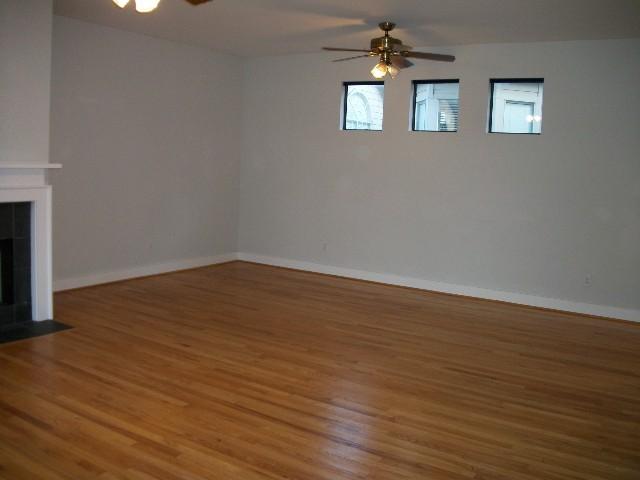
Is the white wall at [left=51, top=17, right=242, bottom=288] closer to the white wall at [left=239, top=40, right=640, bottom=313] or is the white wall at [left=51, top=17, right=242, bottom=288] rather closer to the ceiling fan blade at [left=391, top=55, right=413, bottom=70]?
the white wall at [left=239, top=40, right=640, bottom=313]

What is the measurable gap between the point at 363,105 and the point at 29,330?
445 cm

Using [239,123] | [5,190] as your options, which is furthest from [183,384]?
[239,123]

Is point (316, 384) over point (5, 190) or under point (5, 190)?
under

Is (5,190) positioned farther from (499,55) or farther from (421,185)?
(499,55)

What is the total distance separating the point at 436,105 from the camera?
22.9ft

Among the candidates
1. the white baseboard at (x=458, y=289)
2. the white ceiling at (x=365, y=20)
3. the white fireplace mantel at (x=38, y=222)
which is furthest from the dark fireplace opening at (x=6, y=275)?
the white baseboard at (x=458, y=289)

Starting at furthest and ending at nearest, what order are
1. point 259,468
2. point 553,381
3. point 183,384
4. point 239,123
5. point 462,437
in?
point 239,123, point 553,381, point 183,384, point 462,437, point 259,468

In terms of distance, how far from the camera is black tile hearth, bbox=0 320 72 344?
15.5 ft

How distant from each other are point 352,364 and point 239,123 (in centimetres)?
468

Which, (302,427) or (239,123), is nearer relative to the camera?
(302,427)

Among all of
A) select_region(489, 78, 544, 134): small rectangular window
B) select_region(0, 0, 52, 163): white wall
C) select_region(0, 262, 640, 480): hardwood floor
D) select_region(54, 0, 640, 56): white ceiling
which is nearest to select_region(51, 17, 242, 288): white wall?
select_region(54, 0, 640, 56): white ceiling

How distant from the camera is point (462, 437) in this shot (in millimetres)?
3340

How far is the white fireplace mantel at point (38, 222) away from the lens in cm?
490

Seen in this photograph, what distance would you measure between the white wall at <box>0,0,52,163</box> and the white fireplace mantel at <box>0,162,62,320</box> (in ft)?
0.39
